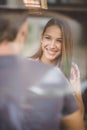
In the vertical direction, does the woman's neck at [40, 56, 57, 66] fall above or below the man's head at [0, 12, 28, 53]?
below

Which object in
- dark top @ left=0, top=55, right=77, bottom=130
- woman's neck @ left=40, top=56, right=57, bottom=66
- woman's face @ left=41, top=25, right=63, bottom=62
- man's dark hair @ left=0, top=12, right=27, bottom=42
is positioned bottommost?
dark top @ left=0, top=55, right=77, bottom=130

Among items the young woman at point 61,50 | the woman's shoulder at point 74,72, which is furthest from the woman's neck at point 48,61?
the woman's shoulder at point 74,72

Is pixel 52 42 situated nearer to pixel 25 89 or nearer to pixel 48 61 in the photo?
pixel 48 61

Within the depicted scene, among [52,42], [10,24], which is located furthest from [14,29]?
[52,42]

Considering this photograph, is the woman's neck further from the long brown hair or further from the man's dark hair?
the man's dark hair

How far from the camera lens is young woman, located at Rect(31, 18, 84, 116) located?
93.1 inches

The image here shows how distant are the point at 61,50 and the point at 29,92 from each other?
30cm

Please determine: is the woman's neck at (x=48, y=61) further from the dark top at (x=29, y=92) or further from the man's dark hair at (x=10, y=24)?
the man's dark hair at (x=10, y=24)

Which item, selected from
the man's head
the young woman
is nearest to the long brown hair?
the young woman

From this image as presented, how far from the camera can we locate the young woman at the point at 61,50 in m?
2.37

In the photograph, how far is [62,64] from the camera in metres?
2.38

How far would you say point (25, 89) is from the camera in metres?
2.37

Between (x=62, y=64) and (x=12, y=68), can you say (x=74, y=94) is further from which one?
(x=12, y=68)

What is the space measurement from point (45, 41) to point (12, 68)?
0.24 meters
